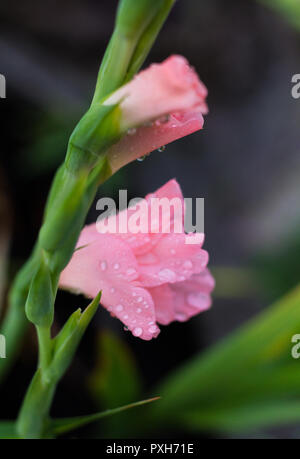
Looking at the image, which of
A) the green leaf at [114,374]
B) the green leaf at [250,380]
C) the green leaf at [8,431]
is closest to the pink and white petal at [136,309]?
the green leaf at [8,431]

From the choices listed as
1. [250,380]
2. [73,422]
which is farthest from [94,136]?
[250,380]

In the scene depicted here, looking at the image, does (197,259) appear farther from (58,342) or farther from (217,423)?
(217,423)

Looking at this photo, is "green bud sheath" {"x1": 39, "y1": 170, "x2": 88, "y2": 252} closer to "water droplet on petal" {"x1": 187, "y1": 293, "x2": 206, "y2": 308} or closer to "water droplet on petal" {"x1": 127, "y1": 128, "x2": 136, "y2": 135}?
"water droplet on petal" {"x1": 127, "y1": 128, "x2": 136, "y2": 135}

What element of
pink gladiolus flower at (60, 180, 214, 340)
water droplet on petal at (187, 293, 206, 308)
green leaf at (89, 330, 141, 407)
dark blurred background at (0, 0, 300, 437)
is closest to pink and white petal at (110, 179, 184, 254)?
pink gladiolus flower at (60, 180, 214, 340)

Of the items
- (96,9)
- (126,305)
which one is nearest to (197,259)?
(126,305)

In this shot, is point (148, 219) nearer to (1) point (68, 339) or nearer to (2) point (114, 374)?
(1) point (68, 339)
